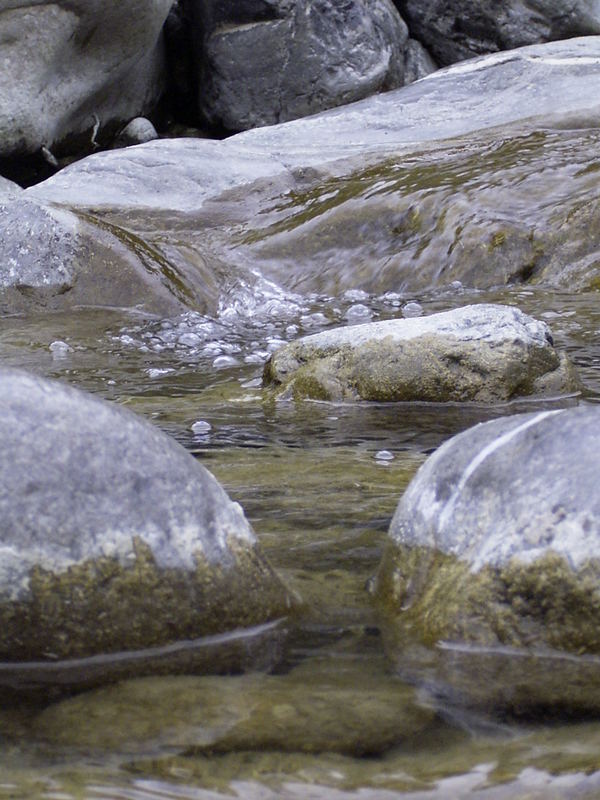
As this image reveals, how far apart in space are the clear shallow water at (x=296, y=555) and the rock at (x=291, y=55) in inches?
323

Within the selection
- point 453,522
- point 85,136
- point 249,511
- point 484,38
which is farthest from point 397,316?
point 484,38

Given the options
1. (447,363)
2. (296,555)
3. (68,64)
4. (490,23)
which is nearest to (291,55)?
(68,64)

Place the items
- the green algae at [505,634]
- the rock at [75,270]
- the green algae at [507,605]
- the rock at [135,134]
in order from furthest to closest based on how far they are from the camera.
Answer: the rock at [135,134] < the rock at [75,270] < the green algae at [507,605] < the green algae at [505,634]

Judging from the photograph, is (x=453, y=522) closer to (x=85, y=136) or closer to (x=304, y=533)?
(x=304, y=533)

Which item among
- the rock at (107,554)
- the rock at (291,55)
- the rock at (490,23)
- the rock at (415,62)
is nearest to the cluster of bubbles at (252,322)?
the rock at (107,554)

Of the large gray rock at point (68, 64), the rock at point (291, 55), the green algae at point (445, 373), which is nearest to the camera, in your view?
the green algae at point (445, 373)

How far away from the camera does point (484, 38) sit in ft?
49.5

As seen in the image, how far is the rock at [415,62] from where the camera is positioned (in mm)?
14945

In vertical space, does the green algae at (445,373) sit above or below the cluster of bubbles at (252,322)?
above

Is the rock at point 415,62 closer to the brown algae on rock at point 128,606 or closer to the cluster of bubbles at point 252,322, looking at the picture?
the cluster of bubbles at point 252,322

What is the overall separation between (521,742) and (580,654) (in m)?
0.36

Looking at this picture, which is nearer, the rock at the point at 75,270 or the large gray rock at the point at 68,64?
the rock at the point at 75,270

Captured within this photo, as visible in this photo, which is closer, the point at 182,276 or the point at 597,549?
the point at 597,549

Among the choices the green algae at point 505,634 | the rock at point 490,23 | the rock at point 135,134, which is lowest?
the rock at point 135,134
